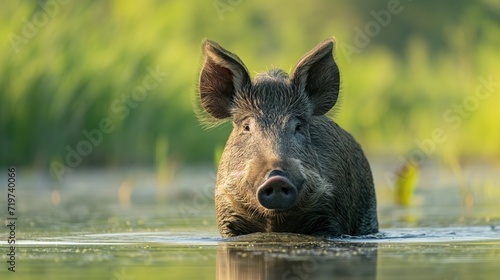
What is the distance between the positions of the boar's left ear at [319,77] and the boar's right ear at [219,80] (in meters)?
0.46

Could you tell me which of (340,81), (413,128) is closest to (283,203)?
(340,81)

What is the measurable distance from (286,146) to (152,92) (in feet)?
38.1

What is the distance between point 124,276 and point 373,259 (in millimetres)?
1679

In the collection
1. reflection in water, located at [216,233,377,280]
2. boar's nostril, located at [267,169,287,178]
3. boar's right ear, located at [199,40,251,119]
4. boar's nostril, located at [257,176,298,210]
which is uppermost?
boar's right ear, located at [199,40,251,119]

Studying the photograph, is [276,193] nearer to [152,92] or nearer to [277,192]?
[277,192]

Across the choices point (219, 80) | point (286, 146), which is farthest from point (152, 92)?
point (286, 146)

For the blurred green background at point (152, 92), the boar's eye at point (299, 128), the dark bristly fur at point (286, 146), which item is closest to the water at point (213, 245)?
the dark bristly fur at point (286, 146)

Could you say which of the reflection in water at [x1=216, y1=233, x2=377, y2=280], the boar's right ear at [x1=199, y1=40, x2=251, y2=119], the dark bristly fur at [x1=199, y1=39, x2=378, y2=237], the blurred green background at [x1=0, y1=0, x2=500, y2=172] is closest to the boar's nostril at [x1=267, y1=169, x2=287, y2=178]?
the dark bristly fur at [x1=199, y1=39, x2=378, y2=237]

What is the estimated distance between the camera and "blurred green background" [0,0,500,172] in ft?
57.5

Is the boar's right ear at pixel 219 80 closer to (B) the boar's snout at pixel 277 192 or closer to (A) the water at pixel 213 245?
(A) the water at pixel 213 245

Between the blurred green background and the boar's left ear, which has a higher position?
the blurred green background

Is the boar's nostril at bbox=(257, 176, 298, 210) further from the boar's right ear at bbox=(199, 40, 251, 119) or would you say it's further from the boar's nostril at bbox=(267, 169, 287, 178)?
the boar's right ear at bbox=(199, 40, 251, 119)

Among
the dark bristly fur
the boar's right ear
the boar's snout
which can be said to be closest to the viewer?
the boar's snout

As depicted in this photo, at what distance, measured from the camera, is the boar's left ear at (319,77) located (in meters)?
10.0
